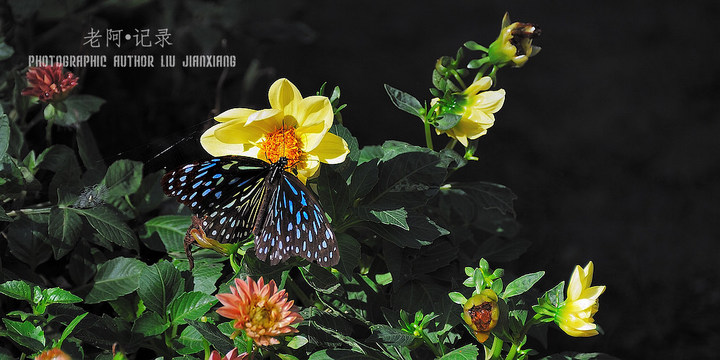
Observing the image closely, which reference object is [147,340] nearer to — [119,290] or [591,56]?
[119,290]

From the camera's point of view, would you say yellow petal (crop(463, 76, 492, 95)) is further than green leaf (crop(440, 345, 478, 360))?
Yes

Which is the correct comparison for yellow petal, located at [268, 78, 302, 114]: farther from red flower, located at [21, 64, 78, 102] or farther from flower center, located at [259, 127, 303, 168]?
red flower, located at [21, 64, 78, 102]

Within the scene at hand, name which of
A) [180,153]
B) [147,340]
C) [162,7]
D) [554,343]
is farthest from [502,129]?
[147,340]

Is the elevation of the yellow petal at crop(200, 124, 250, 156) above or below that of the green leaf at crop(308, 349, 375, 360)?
above

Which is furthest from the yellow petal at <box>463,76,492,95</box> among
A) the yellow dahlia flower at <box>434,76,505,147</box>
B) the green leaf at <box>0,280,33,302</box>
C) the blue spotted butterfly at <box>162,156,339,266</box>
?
the green leaf at <box>0,280,33,302</box>

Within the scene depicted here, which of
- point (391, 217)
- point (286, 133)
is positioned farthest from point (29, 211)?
point (391, 217)

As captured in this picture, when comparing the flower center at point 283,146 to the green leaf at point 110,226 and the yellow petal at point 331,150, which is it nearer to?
the yellow petal at point 331,150
